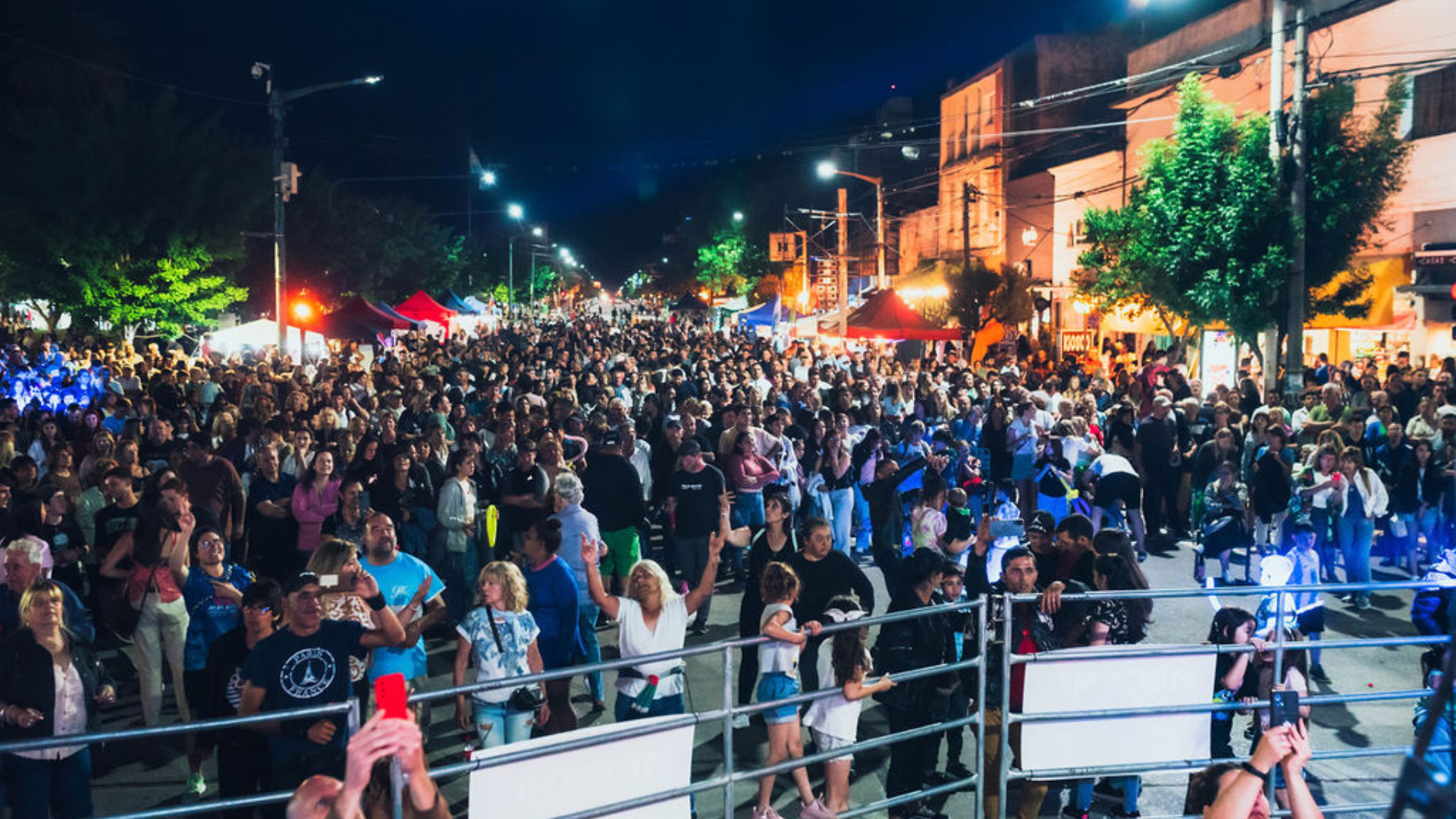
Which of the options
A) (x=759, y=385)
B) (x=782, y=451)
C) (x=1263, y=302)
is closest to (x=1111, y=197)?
(x=1263, y=302)

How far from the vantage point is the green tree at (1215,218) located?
1828 cm

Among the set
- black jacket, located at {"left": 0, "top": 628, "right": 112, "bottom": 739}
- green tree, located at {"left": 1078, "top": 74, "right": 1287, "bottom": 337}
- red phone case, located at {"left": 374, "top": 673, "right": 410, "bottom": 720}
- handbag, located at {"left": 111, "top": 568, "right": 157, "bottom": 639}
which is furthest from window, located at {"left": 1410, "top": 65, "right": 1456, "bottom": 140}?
red phone case, located at {"left": 374, "top": 673, "right": 410, "bottom": 720}

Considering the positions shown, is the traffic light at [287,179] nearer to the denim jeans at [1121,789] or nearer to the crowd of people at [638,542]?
the crowd of people at [638,542]

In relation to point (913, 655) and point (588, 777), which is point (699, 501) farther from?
point (588, 777)

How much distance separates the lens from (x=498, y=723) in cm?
599

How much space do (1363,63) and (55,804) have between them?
1048 inches

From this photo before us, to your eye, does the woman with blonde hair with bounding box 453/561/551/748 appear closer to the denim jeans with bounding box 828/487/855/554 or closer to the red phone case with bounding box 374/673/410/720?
the red phone case with bounding box 374/673/410/720

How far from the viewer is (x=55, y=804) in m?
5.59

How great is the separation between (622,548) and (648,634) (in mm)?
3440

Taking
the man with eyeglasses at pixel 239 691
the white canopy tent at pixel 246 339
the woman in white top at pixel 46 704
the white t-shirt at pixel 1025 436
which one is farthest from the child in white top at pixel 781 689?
the white canopy tent at pixel 246 339

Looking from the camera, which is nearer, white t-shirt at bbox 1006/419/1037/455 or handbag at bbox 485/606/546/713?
handbag at bbox 485/606/546/713

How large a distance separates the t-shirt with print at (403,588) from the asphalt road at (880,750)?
2.20 ft

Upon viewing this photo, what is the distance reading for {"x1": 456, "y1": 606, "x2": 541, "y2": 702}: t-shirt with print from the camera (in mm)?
6242

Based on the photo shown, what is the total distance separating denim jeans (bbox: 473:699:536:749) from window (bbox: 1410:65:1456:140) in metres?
23.1
